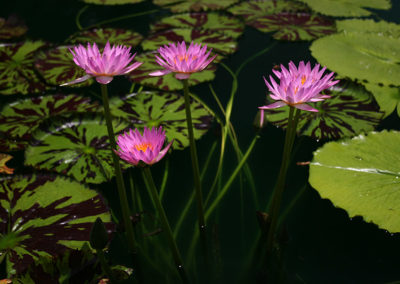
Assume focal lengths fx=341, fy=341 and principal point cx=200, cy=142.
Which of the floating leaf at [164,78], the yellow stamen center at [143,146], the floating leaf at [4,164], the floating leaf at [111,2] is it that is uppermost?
the floating leaf at [111,2]

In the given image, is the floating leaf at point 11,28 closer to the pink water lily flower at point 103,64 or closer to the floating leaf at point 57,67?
the floating leaf at point 57,67

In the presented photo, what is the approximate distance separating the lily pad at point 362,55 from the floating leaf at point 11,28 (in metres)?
2.18

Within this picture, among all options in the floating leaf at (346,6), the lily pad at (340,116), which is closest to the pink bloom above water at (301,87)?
the lily pad at (340,116)

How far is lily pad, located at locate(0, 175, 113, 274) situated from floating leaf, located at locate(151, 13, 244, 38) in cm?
167

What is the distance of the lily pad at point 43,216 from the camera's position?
3.63ft

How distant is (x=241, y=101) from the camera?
1.88 meters

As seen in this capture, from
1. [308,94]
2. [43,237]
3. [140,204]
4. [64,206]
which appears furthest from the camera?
[140,204]

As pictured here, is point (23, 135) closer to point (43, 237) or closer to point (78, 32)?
point (43, 237)

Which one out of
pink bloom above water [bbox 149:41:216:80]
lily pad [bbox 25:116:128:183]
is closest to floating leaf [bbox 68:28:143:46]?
lily pad [bbox 25:116:128:183]

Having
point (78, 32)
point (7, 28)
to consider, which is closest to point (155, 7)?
point (78, 32)

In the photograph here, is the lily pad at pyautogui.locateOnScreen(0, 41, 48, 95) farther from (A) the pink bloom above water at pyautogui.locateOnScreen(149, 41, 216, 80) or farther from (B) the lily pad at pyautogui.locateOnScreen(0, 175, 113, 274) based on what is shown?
(A) the pink bloom above water at pyautogui.locateOnScreen(149, 41, 216, 80)

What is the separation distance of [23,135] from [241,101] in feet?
3.65

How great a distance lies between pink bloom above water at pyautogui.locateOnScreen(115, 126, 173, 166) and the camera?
83cm

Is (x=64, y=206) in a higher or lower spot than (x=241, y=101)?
lower
